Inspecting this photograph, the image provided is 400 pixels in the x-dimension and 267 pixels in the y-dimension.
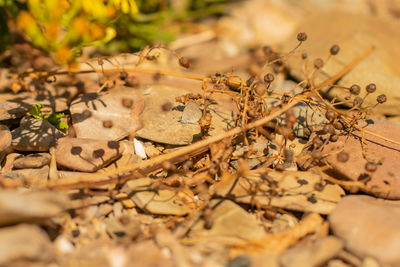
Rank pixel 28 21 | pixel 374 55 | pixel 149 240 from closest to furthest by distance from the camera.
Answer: pixel 149 240
pixel 28 21
pixel 374 55

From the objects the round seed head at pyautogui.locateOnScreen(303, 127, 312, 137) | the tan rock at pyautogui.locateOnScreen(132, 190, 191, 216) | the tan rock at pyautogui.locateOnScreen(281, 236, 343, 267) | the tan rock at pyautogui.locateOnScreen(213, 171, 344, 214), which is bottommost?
the tan rock at pyautogui.locateOnScreen(132, 190, 191, 216)

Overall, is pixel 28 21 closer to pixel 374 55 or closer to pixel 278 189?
pixel 278 189

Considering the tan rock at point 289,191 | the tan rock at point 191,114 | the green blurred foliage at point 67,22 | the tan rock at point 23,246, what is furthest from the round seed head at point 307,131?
the tan rock at point 23,246

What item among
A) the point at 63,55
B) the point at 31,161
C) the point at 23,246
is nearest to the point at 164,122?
the point at 63,55

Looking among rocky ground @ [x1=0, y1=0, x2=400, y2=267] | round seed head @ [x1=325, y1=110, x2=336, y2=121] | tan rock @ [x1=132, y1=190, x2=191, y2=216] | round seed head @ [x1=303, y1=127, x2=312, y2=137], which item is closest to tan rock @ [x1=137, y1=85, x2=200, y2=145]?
rocky ground @ [x1=0, y1=0, x2=400, y2=267]

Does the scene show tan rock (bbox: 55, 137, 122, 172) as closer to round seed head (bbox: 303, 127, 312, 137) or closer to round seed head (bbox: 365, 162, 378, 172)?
round seed head (bbox: 303, 127, 312, 137)

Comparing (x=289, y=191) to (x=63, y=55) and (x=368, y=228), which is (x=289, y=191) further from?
(x=63, y=55)

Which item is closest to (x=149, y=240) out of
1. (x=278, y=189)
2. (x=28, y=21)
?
(x=278, y=189)
